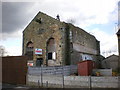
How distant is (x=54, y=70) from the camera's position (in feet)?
61.1

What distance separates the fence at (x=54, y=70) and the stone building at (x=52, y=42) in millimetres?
6491

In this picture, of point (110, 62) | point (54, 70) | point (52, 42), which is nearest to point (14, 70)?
point (54, 70)

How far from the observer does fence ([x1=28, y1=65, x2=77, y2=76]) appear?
60.2ft

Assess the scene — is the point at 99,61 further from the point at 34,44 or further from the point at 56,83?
the point at 56,83

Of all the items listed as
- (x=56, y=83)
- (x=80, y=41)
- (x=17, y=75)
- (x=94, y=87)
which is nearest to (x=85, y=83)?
(x=94, y=87)

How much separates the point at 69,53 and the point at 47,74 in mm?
8174

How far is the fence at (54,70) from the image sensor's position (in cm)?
1836

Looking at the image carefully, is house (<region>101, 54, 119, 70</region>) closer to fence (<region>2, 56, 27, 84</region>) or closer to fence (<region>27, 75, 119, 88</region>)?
fence (<region>27, 75, 119, 88</region>)

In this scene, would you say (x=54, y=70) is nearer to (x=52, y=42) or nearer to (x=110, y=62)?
(x=52, y=42)

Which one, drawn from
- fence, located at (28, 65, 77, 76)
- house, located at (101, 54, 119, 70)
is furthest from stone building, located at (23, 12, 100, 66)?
house, located at (101, 54, 119, 70)

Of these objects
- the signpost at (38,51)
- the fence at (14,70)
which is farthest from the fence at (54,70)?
the signpost at (38,51)

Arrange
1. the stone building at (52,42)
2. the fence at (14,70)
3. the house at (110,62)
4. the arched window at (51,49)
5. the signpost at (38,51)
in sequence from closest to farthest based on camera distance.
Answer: the fence at (14,70), the stone building at (52,42), the arched window at (51,49), the signpost at (38,51), the house at (110,62)

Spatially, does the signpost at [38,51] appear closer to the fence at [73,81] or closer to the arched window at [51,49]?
the arched window at [51,49]

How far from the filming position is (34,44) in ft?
94.4
